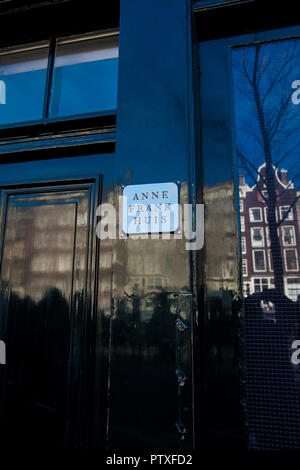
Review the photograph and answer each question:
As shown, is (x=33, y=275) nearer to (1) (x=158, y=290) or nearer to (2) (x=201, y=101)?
(1) (x=158, y=290)

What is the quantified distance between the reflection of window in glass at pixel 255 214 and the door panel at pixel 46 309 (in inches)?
30.1

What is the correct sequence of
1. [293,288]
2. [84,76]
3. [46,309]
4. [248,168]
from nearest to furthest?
1. [293,288]
2. [248,168]
3. [46,309]
4. [84,76]

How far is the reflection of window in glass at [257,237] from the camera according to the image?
1314 millimetres

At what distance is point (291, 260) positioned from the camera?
1.29 m

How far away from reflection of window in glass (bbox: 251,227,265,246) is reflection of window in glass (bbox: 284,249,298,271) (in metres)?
0.11

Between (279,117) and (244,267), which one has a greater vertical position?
(279,117)

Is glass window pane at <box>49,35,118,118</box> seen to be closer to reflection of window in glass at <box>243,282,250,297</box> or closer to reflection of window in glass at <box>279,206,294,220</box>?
reflection of window in glass at <box>279,206,294,220</box>

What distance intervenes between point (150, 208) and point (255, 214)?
0.45 metres

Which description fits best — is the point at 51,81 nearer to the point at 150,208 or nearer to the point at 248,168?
the point at 150,208

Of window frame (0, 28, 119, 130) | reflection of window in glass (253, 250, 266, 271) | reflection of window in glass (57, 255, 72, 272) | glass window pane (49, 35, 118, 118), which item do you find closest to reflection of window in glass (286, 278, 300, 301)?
reflection of window in glass (253, 250, 266, 271)

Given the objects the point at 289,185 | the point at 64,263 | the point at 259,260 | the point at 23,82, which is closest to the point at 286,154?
the point at 289,185

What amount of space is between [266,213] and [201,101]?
63 cm

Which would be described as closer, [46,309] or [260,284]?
[260,284]

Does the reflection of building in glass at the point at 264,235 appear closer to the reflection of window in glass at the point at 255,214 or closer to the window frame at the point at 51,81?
the reflection of window in glass at the point at 255,214
